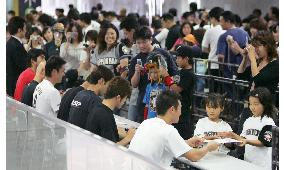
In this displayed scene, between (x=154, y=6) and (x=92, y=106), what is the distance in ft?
39.0

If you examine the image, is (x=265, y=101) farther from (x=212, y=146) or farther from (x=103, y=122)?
(x=103, y=122)

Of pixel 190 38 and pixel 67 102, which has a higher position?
pixel 190 38

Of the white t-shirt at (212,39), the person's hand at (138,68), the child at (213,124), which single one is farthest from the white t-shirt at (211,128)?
the white t-shirt at (212,39)

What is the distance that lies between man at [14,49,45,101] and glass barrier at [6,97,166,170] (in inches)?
48.2

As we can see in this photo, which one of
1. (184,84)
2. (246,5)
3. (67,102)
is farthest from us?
(246,5)

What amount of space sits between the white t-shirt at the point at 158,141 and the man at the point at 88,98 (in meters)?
0.94

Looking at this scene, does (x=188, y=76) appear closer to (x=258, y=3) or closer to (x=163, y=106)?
(x=163, y=106)

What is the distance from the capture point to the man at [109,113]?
204 inches

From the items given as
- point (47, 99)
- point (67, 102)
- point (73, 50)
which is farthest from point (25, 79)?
point (73, 50)

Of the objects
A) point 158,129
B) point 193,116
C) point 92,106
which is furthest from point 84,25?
point 158,129

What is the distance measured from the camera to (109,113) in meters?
5.20

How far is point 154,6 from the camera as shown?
17312 mm

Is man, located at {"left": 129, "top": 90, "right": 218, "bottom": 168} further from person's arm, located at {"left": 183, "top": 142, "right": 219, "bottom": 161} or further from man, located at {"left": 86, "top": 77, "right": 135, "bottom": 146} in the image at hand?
man, located at {"left": 86, "top": 77, "right": 135, "bottom": 146}

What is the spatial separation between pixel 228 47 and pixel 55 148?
4.75 m
